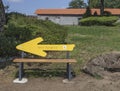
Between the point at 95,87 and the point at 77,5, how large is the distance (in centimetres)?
9607

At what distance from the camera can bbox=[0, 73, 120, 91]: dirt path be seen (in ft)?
24.3

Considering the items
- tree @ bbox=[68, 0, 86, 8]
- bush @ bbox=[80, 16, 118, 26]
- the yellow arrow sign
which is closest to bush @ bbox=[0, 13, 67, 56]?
the yellow arrow sign

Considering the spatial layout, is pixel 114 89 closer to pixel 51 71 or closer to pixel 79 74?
pixel 79 74

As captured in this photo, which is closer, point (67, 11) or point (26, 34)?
point (26, 34)

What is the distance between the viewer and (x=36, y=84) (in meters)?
7.79

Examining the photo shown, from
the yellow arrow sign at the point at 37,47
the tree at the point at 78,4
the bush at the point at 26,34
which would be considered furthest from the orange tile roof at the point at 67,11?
the yellow arrow sign at the point at 37,47

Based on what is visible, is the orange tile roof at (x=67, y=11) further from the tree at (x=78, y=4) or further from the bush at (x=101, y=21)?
the tree at (x=78, y=4)

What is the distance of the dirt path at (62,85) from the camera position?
742 centimetres

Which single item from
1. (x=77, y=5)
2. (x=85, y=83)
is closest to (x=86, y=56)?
(x=85, y=83)

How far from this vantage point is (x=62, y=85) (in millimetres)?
7707

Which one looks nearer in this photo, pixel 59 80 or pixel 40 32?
pixel 59 80

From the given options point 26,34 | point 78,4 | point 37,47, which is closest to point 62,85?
point 37,47

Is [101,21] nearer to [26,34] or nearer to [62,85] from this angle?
[26,34]

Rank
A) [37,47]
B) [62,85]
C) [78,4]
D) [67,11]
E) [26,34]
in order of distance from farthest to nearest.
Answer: [78,4], [67,11], [26,34], [37,47], [62,85]
